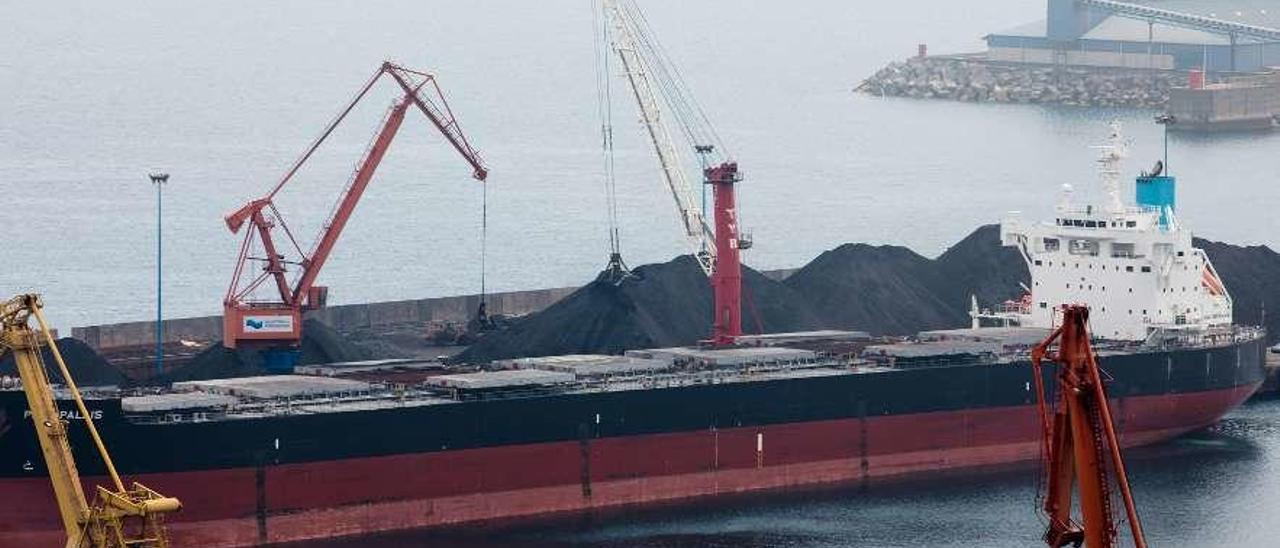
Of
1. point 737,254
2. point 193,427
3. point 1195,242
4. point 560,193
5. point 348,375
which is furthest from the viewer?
point 560,193

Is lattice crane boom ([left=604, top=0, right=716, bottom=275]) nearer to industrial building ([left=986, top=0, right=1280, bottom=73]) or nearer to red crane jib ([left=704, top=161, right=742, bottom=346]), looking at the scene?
red crane jib ([left=704, top=161, right=742, bottom=346])

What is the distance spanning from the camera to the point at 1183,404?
44125 millimetres

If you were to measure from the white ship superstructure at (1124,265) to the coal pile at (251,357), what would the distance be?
37.4 feet

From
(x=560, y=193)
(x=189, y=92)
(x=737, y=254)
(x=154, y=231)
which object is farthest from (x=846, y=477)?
(x=189, y=92)

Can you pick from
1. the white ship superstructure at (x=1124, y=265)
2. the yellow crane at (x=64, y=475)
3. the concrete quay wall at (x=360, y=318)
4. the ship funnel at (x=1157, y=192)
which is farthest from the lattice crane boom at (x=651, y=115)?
the yellow crane at (x=64, y=475)

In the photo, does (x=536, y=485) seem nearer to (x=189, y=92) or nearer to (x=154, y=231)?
(x=154, y=231)

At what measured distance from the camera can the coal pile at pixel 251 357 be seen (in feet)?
136

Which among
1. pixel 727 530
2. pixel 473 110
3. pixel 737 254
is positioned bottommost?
pixel 727 530

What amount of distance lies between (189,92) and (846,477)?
10012 cm

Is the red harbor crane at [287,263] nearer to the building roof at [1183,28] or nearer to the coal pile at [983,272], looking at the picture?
the coal pile at [983,272]

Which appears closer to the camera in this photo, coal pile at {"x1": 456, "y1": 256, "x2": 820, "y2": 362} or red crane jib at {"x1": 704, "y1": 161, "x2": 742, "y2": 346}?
red crane jib at {"x1": 704, "y1": 161, "x2": 742, "y2": 346}

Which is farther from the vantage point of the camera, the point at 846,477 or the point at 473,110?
the point at 473,110

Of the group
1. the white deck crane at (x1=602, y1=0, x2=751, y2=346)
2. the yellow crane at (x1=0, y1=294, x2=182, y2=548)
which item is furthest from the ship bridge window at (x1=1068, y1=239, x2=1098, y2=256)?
the yellow crane at (x1=0, y1=294, x2=182, y2=548)

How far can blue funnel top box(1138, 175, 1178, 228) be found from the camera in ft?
148
